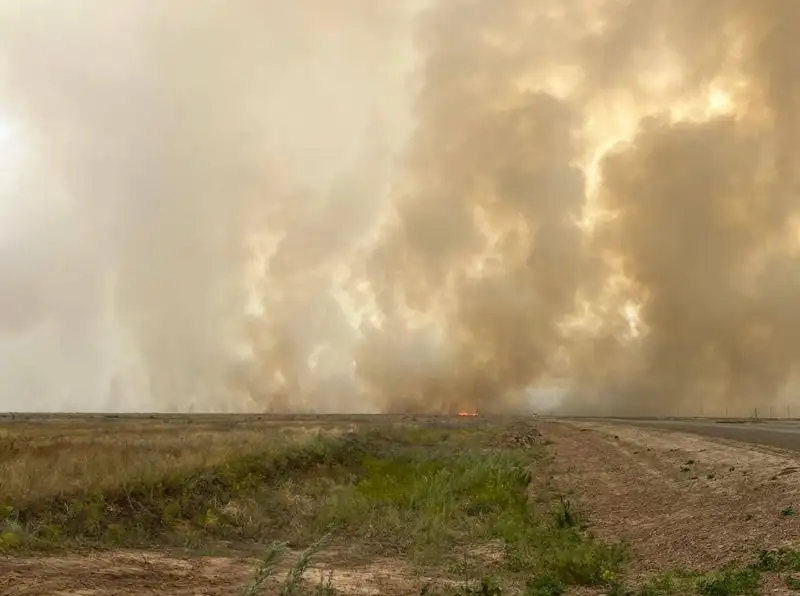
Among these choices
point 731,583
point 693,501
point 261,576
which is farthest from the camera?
point 693,501

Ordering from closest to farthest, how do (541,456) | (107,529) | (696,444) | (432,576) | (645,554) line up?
1. (432,576)
2. (645,554)
3. (107,529)
4. (696,444)
5. (541,456)

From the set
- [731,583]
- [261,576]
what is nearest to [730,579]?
[731,583]

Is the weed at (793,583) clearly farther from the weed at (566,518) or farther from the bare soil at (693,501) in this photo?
the weed at (566,518)

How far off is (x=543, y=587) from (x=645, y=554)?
4.21m

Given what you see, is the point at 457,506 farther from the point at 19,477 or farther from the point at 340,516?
the point at 19,477

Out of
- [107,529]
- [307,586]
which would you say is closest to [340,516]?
[107,529]

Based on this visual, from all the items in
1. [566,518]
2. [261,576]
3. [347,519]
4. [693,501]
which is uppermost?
[261,576]

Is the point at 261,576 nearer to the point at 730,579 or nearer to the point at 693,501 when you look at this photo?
the point at 730,579

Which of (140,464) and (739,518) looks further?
(140,464)

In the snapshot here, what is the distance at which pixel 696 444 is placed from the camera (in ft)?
142

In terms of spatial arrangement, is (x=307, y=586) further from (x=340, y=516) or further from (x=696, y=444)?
(x=696, y=444)

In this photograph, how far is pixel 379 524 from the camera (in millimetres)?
22781

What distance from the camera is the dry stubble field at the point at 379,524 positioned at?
14.6 m

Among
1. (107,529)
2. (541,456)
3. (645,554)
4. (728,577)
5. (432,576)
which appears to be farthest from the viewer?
(541,456)
